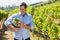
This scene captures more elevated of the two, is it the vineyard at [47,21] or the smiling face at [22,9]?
the smiling face at [22,9]

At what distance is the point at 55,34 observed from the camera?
3098 mm

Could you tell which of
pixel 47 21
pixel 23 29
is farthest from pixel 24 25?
pixel 47 21

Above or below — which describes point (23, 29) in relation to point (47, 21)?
above

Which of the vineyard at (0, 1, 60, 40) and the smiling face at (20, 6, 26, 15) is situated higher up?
the smiling face at (20, 6, 26, 15)

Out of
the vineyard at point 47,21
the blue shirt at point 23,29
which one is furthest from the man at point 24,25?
the vineyard at point 47,21

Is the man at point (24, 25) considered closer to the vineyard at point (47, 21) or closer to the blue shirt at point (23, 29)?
the blue shirt at point (23, 29)

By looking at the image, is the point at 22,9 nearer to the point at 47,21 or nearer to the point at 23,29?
the point at 23,29

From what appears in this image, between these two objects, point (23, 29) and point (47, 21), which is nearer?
point (23, 29)

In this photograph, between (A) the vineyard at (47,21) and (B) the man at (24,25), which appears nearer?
(B) the man at (24,25)

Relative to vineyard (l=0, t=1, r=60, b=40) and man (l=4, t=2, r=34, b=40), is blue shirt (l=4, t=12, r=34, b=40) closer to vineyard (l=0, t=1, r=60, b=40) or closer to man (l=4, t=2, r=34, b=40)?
man (l=4, t=2, r=34, b=40)

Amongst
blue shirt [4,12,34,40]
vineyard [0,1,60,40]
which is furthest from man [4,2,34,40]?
vineyard [0,1,60,40]

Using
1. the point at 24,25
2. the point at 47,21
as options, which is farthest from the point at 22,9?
the point at 47,21

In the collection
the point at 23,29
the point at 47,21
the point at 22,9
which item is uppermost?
the point at 22,9

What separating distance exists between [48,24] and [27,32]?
1662 millimetres
